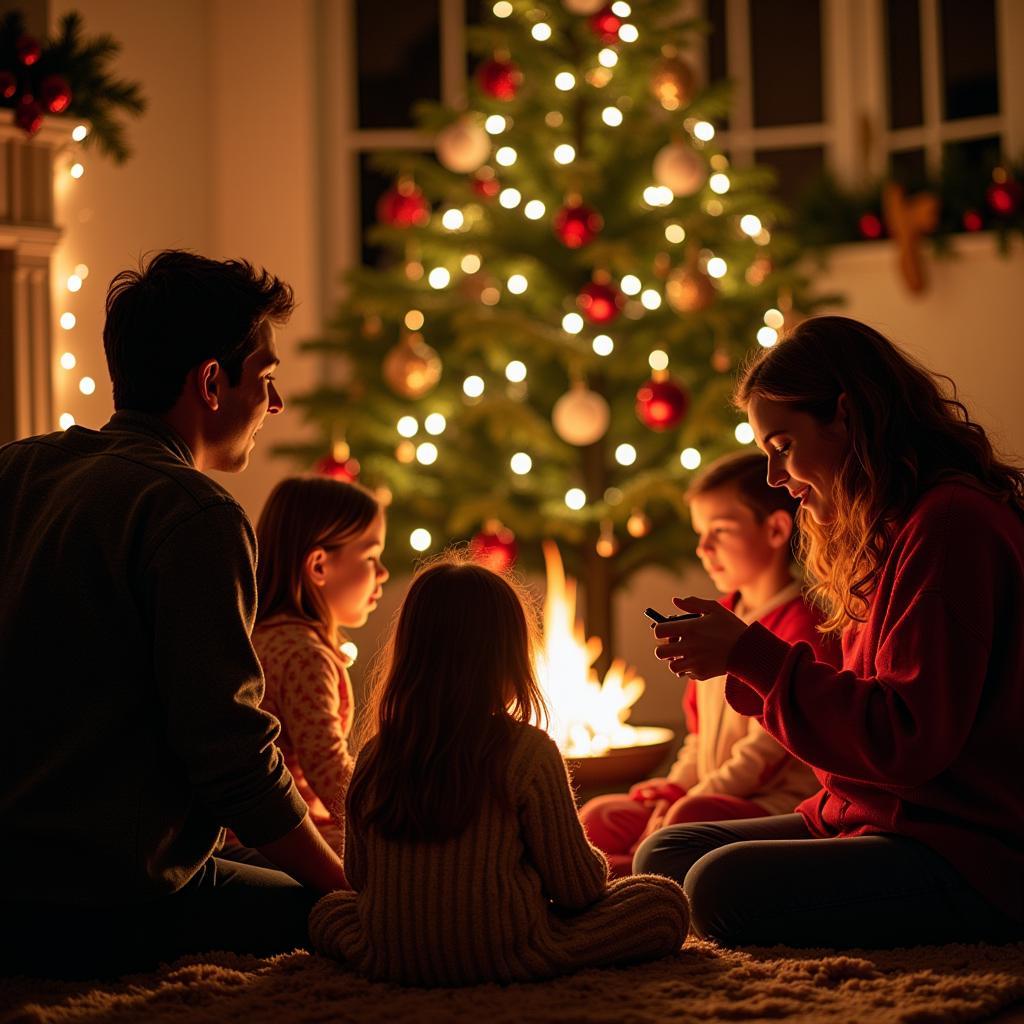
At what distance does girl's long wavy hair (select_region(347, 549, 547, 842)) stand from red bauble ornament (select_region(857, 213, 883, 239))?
373 cm

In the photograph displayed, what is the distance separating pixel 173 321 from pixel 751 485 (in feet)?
4.03

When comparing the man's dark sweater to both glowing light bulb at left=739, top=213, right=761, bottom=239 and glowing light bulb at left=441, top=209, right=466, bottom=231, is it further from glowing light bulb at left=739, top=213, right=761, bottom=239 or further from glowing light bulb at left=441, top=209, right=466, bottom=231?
glowing light bulb at left=739, top=213, right=761, bottom=239

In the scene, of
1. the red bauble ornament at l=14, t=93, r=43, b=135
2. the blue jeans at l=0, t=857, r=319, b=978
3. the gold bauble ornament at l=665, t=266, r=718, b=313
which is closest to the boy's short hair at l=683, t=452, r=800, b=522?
the blue jeans at l=0, t=857, r=319, b=978

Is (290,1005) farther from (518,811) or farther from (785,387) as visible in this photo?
(785,387)

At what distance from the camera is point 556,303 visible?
172 inches

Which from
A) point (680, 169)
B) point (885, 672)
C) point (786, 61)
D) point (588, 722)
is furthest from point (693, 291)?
point (885, 672)

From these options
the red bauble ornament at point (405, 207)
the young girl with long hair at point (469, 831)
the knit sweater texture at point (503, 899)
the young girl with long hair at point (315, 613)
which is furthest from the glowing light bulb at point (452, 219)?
the knit sweater texture at point (503, 899)

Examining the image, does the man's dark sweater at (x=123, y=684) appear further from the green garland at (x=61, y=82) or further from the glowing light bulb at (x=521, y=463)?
the glowing light bulb at (x=521, y=463)

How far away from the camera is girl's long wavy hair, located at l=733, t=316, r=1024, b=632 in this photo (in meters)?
1.83

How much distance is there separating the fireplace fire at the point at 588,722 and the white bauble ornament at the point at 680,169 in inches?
49.2

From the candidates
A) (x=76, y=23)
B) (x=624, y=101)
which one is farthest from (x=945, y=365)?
(x=76, y=23)

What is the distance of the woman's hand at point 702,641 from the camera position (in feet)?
5.89

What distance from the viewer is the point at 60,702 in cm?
163

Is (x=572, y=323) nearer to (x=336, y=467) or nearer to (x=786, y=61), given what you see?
(x=336, y=467)
